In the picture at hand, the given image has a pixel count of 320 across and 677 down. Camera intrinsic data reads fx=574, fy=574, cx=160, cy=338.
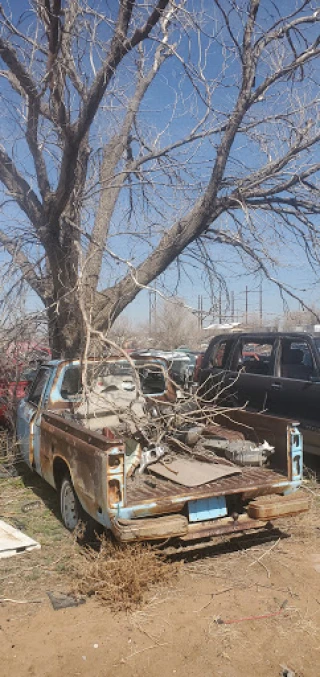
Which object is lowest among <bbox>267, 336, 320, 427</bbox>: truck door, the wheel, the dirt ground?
the dirt ground

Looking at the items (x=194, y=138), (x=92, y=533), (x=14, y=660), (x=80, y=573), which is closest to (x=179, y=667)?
(x=14, y=660)

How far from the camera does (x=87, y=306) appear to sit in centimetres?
771

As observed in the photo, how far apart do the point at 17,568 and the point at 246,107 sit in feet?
21.3

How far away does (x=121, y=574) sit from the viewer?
13.6 ft

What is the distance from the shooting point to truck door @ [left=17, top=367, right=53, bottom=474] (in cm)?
626

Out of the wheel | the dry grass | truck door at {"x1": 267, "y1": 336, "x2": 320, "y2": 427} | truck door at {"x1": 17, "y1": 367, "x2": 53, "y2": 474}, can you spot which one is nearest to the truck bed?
the dry grass

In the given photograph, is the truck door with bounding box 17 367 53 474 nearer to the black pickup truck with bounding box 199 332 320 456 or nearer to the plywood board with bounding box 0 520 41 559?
the plywood board with bounding box 0 520 41 559

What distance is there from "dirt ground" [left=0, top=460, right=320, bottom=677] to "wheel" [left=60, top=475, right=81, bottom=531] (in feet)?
0.48

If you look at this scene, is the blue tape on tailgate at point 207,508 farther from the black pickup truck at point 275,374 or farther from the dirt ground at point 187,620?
the black pickup truck at point 275,374

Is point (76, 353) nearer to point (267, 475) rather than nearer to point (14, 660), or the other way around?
point (267, 475)

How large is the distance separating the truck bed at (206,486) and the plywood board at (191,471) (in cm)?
5

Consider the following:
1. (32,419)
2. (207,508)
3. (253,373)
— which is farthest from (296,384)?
(32,419)

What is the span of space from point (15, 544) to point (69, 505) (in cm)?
61

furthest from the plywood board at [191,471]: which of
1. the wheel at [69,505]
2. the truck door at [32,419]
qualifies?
the truck door at [32,419]
